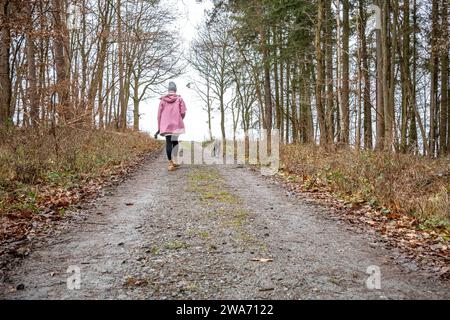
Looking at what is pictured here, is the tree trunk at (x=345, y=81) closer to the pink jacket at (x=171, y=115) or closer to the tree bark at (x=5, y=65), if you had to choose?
the pink jacket at (x=171, y=115)

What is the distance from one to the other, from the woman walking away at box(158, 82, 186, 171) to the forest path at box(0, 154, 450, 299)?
383 cm

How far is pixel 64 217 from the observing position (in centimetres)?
602

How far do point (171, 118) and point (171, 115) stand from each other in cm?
10

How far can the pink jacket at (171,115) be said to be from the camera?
10.9 meters

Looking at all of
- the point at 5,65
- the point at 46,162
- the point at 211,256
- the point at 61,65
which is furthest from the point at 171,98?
the point at 211,256

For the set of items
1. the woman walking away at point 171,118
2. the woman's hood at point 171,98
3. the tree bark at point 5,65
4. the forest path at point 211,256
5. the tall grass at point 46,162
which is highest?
the tree bark at point 5,65

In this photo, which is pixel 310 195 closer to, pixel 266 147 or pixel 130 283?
pixel 130 283

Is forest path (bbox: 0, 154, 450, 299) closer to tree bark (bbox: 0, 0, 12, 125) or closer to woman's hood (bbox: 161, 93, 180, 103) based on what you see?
woman's hood (bbox: 161, 93, 180, 103)

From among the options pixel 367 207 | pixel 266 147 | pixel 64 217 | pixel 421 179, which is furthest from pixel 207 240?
pixel 266 147

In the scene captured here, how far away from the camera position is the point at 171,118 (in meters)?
10.9

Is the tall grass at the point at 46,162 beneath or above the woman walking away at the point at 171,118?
beneath

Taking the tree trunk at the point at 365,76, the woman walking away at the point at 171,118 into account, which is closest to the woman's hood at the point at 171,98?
the woman walking away at the point at 171,118

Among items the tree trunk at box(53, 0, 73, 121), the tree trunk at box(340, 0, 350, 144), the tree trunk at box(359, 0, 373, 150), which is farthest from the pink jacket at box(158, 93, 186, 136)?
the tree trunk at box(359, 0, 373, 150)

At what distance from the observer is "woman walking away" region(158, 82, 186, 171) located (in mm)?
10836
